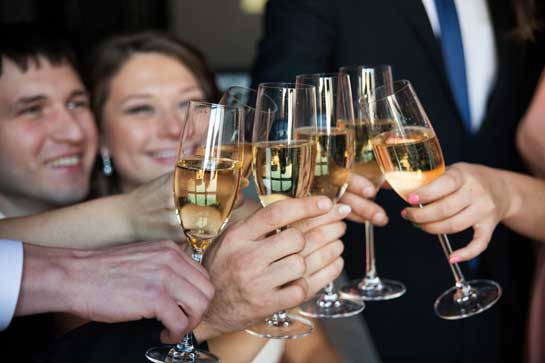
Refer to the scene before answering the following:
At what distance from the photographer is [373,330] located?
248cm

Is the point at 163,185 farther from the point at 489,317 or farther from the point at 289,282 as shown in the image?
the point at 489,317

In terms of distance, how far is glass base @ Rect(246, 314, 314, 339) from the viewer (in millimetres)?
1479

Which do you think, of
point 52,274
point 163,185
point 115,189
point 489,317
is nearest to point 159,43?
point 115,189

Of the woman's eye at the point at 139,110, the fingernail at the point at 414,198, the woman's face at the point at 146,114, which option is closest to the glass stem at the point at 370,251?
the fingernail at the point at 414,198

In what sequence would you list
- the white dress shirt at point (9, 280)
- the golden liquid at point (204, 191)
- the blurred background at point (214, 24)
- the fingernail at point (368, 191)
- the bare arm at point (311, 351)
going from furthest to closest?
the blurred background at point (214, 24) < the bare arm at point (311, 351) < the fingernail at point (368, 191) < the golden liquid at point (204, 191) < the white dress shirt at point (9, 280)

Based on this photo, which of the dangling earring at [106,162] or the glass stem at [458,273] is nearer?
the glass stem at [458,273]

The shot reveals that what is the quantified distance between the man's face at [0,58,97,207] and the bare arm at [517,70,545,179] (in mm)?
1457

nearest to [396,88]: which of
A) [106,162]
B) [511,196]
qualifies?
[511,196]

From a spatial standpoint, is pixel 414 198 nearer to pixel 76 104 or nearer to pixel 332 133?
pixel 332 133

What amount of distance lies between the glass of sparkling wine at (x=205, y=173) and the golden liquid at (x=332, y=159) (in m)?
0.20

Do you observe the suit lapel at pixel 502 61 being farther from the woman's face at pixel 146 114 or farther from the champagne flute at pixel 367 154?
the woman's face at pixel 146 114

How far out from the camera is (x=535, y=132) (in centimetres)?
185

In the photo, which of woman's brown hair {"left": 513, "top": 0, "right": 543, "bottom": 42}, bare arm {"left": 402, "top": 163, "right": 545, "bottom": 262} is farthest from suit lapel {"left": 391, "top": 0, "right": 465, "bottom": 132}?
bare arm {"left": 402, "top": 163, "right": 545, "bottom": 262}

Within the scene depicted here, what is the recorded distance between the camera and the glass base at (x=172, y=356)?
4.30 feet
